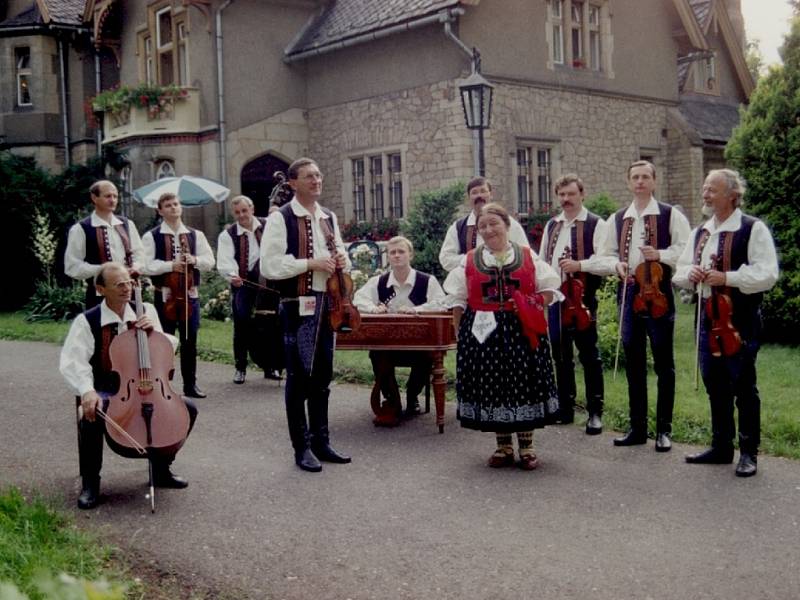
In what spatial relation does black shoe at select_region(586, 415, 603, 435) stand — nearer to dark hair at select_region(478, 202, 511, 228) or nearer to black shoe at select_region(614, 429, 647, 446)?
black shoe at select_region(614, 429, 647, 446)

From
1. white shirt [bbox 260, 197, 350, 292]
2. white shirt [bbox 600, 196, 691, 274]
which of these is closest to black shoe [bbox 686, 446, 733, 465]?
white shirt [bbox 600, 196, 691, 274]

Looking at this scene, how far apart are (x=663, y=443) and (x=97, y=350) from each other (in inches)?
149

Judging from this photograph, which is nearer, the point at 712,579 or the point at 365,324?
the point at 712,579

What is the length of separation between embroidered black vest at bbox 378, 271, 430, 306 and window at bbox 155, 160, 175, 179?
13562 mm

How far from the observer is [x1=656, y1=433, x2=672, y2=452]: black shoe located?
6.64m

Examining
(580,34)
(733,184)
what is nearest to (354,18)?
(580,34)

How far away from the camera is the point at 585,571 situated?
4359mm

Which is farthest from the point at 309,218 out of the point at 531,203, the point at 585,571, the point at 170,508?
the point at 531,203

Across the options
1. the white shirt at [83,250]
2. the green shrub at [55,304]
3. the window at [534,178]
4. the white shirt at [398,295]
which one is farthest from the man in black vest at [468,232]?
the window at [534,178]

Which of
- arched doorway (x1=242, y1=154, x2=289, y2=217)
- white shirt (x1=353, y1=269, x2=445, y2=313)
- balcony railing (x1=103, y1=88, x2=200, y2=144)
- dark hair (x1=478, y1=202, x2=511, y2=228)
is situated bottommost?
white shirt (x1=353, y1=269, x2=445, y2=313)

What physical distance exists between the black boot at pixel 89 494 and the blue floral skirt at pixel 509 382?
236cm

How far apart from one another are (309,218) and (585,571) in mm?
2997

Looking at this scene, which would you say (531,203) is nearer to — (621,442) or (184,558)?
(621,442)

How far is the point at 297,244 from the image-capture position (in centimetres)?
626
